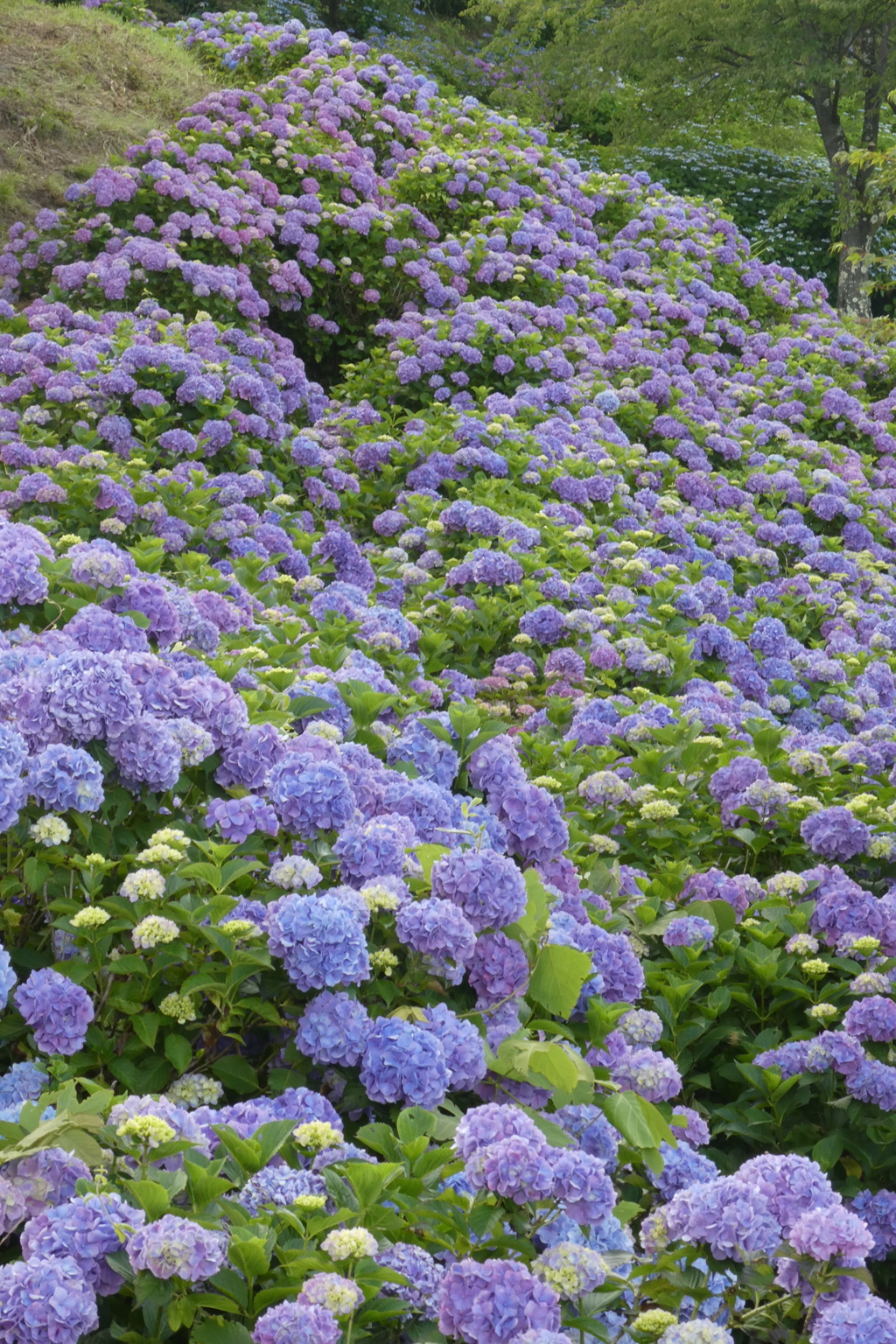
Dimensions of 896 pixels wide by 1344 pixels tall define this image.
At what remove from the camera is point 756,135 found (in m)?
19.3

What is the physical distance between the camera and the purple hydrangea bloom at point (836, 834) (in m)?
3.12

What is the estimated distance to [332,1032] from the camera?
1.75 metres

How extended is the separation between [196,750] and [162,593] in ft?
2.78

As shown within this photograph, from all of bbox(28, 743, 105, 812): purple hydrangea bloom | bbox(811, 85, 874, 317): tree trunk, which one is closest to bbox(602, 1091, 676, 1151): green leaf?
bbox(28, 743, 105, 812): purple hydrangea bloom

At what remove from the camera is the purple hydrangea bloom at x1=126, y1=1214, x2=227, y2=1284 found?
1261 millimetres

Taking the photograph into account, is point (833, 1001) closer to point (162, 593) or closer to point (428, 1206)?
point (428, 1206)

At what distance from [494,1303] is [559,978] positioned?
67 cm

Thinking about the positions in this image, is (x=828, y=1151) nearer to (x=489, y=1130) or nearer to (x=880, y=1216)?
(x=880, y=1216)

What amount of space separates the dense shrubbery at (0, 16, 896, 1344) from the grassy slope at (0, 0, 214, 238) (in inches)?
59.1

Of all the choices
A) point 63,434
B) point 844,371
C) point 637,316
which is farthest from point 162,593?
point 844,371

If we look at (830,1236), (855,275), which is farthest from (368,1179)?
(855,275)

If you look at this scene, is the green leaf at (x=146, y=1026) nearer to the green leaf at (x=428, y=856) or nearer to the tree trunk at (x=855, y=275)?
the green leaf at (x=428, y=856)

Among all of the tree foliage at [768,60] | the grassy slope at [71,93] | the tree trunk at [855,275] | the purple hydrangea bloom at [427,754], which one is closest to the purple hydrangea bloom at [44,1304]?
the purple hydrangea bloom at [427,754]

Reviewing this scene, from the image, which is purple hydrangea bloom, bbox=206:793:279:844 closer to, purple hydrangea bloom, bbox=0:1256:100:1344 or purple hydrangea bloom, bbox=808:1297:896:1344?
purple hydrangea bloom, bbox=0:1256:100:1344
